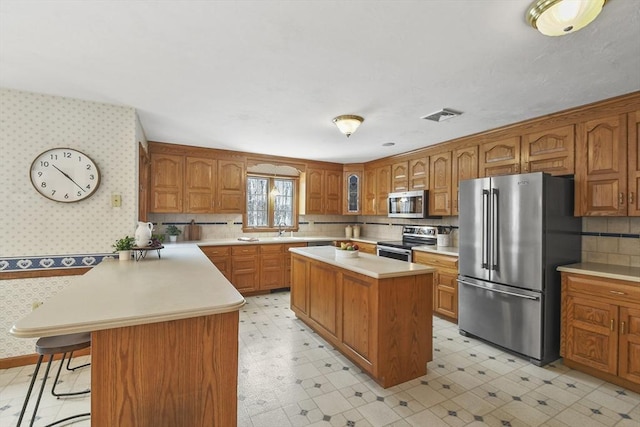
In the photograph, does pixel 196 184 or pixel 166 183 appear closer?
pixel 166 183

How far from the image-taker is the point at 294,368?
264 cm

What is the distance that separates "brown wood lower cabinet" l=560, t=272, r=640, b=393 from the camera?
2320 millimetres

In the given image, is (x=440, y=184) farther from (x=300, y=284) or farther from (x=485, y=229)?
(x=300, y=284)

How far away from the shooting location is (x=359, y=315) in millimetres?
2539

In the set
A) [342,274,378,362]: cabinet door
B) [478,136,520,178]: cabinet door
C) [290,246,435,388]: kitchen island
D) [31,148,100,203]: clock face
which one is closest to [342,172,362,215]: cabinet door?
[478,136,520,178]: cabinet door

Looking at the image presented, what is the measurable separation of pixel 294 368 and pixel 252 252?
2467mm

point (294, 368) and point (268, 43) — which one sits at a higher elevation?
point (268, 43)

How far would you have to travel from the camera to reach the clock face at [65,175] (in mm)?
2604

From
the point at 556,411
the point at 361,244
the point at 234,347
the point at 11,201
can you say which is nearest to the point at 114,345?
the point at 234,347

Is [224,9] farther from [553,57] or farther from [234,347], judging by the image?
[553,57]

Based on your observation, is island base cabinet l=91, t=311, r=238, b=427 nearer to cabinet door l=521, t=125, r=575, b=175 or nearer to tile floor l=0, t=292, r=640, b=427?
tile floor l=0, t=292, r=640, b=427

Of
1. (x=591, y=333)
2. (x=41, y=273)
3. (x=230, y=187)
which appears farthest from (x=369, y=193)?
(x=41, y=273)

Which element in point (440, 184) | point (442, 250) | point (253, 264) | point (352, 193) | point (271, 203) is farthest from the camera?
point (352, 193)

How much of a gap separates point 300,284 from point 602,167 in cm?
319
